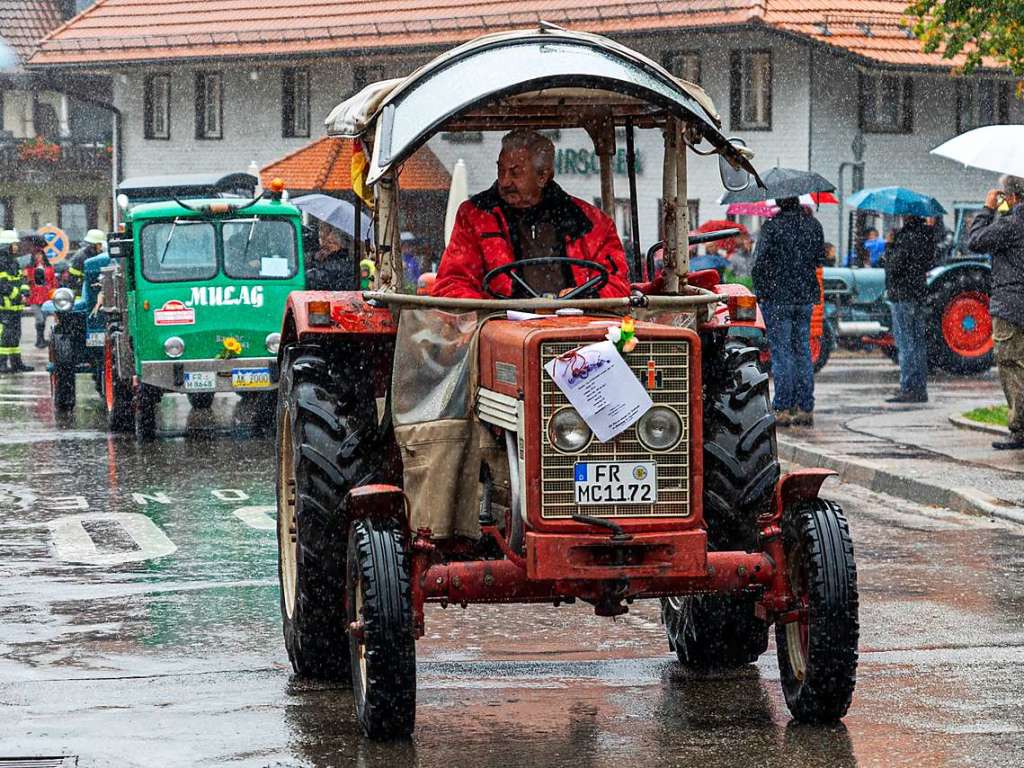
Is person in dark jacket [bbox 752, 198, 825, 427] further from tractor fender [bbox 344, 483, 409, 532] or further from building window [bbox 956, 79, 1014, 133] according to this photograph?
building window [bbox 956, 79, 1014, 133]

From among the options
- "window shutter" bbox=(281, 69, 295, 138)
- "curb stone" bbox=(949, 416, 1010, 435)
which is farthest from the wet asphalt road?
"window shutter" bbox=(281, 69, 295, 138)

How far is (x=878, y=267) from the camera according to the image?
1204 inches

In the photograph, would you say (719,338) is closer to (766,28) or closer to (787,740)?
(787,740)

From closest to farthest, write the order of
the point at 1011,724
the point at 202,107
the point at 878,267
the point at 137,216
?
the point at 1011,724
the point at 137,216
the point at 878,267
the point at 202,107

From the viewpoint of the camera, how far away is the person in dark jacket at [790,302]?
18547 millimetres

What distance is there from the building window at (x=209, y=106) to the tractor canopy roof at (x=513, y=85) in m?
45.4

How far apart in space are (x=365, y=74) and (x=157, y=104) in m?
6.27

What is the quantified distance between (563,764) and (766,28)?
36.4 m

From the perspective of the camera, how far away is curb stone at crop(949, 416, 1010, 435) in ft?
57.6

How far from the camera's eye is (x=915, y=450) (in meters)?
16.3

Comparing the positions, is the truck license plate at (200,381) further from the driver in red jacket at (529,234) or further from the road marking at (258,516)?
the driver in red jacket at (529,234)

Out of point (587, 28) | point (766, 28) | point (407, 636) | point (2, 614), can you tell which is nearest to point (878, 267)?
point (766, 28)

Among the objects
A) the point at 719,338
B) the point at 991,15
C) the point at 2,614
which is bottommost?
the point at 2,614

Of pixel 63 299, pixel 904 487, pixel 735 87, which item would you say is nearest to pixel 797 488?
pixel 904 487
